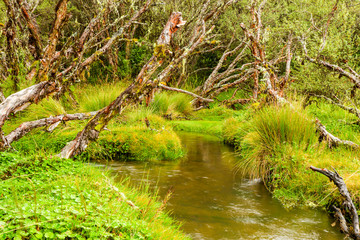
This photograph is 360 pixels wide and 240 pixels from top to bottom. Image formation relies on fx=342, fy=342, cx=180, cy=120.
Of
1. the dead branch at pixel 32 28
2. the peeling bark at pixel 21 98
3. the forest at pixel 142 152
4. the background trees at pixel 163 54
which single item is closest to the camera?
the forest at pixel 142 152

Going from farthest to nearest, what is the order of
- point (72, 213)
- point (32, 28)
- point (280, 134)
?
point (32, 28) → point (280, 134) → point (72, 213)

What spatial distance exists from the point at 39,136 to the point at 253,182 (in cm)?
521

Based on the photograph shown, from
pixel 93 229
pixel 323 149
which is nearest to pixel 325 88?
pixel 323 149

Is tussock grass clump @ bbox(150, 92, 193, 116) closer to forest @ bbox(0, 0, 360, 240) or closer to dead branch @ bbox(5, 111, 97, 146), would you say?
forest @ bbox(0, 0, 360, 240)

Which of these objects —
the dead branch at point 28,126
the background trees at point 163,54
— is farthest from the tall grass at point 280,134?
the dead branch at point 28,126

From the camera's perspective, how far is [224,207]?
5.54m

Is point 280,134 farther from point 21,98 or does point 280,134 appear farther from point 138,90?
point 21,98

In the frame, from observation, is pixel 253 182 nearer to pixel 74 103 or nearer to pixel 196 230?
pixel 196 230

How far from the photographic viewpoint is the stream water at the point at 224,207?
15.2ft

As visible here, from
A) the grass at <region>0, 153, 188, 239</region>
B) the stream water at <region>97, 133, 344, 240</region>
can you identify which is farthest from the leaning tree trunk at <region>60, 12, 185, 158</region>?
the grass at <region>0, 153, 188, 239</region>

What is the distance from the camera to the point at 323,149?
6422 millimetres

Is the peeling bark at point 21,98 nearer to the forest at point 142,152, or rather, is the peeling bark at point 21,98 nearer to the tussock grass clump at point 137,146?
the forest at point 142,152

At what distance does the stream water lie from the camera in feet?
15.2

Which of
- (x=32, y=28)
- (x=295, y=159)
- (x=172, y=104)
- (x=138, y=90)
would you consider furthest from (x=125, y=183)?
(x=172, y=104)
